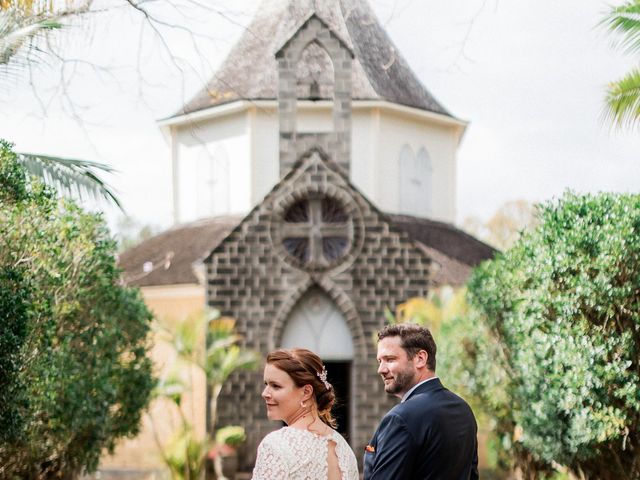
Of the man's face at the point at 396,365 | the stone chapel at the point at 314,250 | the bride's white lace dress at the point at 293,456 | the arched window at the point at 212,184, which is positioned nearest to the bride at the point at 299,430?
the bride's white lace dress at the point at 293,456

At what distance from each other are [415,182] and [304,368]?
26084 mm

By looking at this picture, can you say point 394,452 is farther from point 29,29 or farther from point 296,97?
point 296,97

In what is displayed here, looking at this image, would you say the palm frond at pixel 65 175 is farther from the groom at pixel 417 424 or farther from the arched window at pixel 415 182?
the arched window at pixel 415 182

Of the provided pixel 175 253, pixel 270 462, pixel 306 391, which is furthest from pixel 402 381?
pixel 175 253

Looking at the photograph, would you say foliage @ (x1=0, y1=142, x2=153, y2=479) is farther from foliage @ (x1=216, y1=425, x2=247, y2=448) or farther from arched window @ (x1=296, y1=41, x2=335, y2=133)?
arched window @ (x1=296, y1=41, x2=335, y2=133)

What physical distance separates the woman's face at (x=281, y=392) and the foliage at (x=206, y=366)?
17719 millimetres

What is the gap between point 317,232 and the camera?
76.2 ft

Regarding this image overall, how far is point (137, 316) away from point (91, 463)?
8.35ft

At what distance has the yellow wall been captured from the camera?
27938mm

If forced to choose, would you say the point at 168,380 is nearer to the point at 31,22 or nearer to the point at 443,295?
the point at 443,295

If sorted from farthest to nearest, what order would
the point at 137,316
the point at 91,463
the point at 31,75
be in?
1. the point at 137,316
2. the point at 91,463
3. the point at 31,75

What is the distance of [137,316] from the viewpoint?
54.7 ft

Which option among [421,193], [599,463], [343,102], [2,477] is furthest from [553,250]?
[421,193]

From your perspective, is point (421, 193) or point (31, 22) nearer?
point (31, 22)
